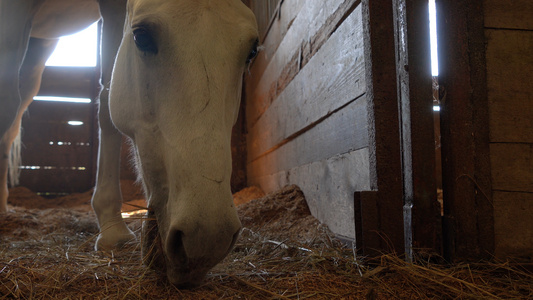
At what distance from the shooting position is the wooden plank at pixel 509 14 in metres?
1.51

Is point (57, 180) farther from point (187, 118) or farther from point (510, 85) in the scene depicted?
point (510, 85)

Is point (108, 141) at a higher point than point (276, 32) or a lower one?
lower

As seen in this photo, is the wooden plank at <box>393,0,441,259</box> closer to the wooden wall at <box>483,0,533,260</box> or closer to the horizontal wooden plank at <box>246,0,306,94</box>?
the wooden wall at <box>483,0,533,260</box>

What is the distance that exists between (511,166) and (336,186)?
76cm

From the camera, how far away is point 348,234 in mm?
1796

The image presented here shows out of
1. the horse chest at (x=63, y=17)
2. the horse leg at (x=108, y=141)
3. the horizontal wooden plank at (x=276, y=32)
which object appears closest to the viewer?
the horse leg at (x=108, y=141)

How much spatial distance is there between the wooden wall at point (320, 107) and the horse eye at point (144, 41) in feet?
2.71

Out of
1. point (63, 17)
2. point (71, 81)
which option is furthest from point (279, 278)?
point (71, 81)

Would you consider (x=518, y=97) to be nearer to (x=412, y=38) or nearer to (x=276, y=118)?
(x=412, y=38)

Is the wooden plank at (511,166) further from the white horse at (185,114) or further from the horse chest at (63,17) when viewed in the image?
the horse chest at (63,17)

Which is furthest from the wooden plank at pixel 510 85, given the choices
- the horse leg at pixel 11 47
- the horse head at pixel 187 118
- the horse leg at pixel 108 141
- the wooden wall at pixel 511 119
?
the horse leg at pixel 11 47

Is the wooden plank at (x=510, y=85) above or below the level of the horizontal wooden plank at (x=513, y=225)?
above

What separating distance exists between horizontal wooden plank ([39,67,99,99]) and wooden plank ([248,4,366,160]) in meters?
4.47

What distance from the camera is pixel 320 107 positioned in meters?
2.18
